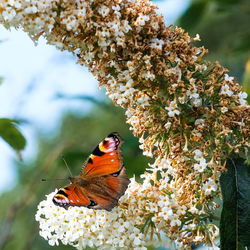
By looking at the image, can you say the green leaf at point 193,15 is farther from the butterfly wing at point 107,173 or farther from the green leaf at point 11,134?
the green leaf at point 11,134

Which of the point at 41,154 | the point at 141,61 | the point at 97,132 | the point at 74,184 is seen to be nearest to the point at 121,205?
the point at 74,184

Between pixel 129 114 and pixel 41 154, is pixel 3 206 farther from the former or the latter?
pixel 129 114

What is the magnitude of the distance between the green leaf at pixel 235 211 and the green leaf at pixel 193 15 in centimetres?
161

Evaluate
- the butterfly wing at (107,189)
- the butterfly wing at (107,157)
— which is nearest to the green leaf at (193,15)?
the butterfly wing at (107,157)

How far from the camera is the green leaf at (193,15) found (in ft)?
10.1

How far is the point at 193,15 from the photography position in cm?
310

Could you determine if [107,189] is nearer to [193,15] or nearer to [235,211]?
[235,211]

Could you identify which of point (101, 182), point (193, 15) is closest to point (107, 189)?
point (101, 182)

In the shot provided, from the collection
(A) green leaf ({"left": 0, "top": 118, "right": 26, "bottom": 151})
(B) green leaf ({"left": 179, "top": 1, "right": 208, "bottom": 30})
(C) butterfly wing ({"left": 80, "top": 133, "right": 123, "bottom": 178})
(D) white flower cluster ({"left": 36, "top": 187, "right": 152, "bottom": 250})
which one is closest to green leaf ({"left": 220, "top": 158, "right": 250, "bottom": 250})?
(D) white flower cluster ({"left": 36, "top": 187, "right": 152, "bottom": 250})

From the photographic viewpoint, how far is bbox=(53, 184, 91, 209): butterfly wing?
1.98m

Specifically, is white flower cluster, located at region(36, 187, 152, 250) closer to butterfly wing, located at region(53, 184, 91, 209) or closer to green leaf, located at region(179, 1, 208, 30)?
butterfly wing, located at region(53, 184, 91, 209)

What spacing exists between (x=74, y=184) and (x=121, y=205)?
0.96ft

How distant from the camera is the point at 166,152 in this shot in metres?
1.99

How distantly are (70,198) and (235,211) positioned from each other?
78 centimetres
